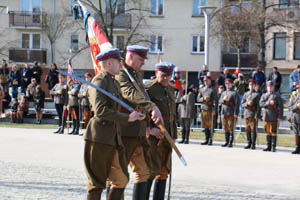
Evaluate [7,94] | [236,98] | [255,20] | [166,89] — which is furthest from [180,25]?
[166,89]

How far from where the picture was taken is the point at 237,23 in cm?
3466

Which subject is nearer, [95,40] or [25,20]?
[95,40]

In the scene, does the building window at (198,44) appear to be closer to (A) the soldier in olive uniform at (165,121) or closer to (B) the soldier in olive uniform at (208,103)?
(B) the soldier in olive uniform at (208,103)

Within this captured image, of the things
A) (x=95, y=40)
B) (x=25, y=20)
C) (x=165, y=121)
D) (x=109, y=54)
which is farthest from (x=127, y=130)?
(x=25, y=20)

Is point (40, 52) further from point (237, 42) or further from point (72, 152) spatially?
point (72, 152)

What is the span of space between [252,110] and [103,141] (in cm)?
1141

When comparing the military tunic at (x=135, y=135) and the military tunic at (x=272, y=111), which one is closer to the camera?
the military tunic at (x=135, y=135)

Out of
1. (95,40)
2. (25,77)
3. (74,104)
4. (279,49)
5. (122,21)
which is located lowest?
(74,104)

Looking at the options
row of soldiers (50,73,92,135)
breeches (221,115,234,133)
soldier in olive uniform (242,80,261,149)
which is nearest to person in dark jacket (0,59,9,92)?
row of soldiers (50,73,92,135)

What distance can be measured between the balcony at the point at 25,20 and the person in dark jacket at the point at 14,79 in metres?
20.9

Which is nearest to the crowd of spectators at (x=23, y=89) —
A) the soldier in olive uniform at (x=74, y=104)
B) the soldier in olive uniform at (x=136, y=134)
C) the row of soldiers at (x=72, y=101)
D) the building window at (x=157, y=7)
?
the row of soldiers at (x=72, y=101)

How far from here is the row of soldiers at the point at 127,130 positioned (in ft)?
19.7

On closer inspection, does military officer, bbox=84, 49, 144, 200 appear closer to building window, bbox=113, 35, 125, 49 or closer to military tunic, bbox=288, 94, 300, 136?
military tunic, bbox=288, 94, 300, 136

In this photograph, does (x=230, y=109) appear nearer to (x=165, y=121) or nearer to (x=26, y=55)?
(x=165, y=121)
